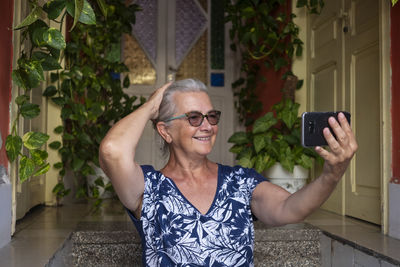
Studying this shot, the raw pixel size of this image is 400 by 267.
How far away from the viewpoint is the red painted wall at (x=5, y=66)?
1716 mm

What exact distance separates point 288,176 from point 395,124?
1034 mm

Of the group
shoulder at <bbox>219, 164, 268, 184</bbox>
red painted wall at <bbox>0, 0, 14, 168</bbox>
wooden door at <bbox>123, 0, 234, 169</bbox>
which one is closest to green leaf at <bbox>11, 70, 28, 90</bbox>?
red painted wall at <bbox>0, 0, 14, 168</bbox>

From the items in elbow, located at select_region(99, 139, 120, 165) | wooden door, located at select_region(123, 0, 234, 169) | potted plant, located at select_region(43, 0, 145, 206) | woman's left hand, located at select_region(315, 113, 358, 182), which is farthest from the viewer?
wooden door, located at select_region(123, 0, 234, 169)

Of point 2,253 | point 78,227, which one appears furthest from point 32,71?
point 78,227

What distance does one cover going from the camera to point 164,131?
1588mm

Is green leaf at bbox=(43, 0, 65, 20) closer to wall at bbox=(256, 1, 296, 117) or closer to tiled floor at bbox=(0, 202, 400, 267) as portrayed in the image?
tiled floor at bbox=(0, 202, 400, 267)

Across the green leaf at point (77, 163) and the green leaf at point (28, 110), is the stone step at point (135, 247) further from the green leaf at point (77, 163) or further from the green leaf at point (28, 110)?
the green leaf at point (77, 163)

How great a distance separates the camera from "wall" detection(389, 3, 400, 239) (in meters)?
1.95

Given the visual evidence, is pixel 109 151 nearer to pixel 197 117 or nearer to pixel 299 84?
pixel 197 117

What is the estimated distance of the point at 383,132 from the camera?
2.06 meters

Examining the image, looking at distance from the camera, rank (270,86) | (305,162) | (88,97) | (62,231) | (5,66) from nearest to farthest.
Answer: (5,66), (62,231), (305,162), (88,97), (270,86)

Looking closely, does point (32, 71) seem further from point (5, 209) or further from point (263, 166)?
point (263, 166)

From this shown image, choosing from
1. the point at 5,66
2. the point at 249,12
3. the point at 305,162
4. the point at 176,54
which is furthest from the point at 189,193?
the point at 176,54

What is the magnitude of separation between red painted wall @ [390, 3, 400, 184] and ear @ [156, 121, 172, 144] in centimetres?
108
